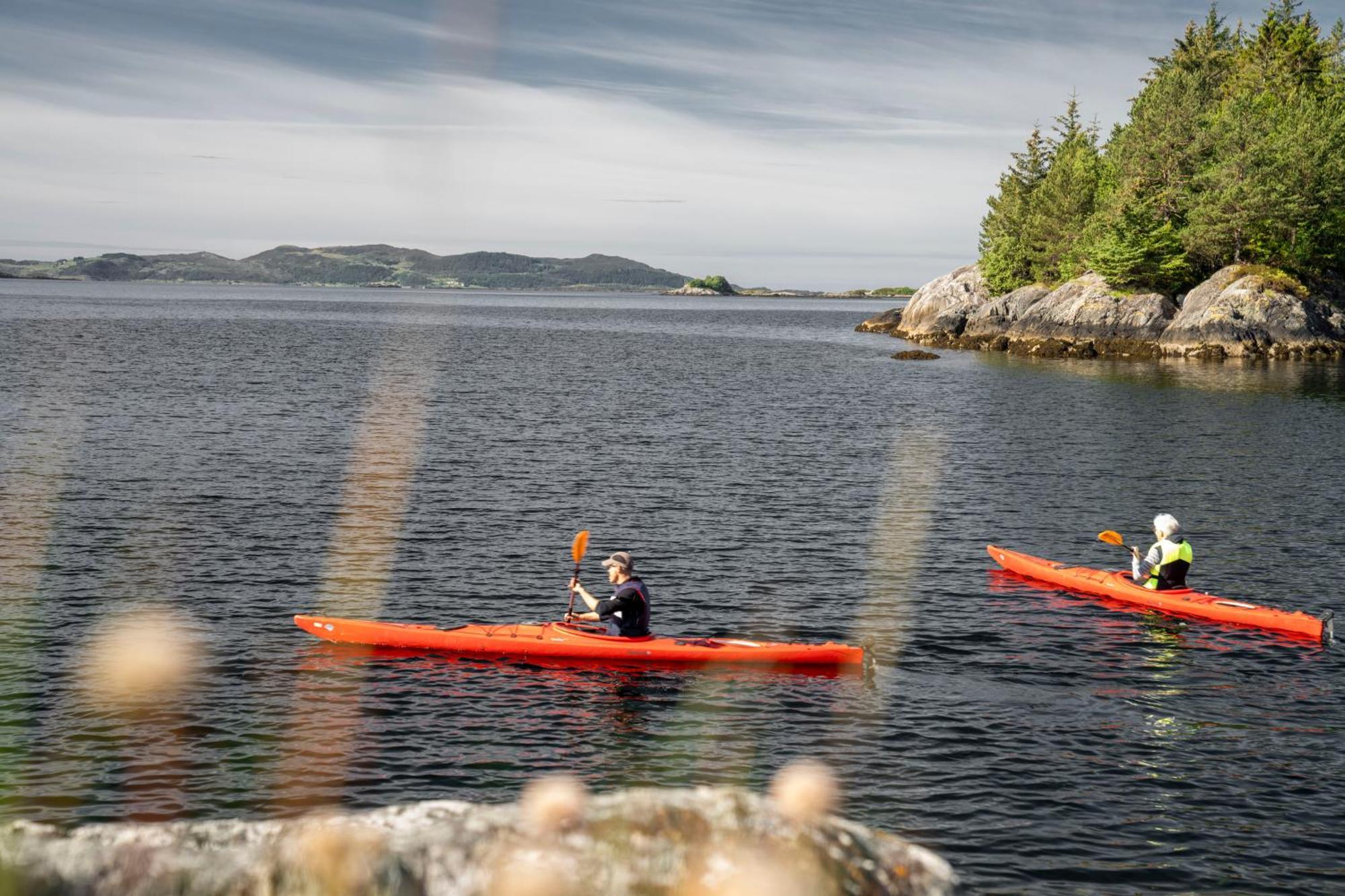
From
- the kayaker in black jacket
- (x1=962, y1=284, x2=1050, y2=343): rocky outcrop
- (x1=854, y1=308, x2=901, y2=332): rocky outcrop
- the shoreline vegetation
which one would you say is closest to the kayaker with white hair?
the kayaker in black jacket

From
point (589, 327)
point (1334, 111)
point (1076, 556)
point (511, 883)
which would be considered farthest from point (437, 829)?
point (589, 327)

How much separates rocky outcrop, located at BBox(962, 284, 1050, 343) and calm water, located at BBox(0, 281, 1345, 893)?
1900 inches

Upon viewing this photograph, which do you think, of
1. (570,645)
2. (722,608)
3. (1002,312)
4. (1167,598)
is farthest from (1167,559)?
(1002,312)

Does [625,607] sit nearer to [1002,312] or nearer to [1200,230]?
[1200,230]

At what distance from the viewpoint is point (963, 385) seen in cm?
7044

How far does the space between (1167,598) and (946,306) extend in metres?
96.0

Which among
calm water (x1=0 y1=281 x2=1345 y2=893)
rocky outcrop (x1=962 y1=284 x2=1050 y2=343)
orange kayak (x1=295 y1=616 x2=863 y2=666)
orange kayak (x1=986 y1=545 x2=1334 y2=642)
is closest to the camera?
calm water (x1=0 y1=281 x2=1345 y2=893)

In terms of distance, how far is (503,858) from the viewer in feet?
17.5

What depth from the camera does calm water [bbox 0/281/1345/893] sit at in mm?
14609

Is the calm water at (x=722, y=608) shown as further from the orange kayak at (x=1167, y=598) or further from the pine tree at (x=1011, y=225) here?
the pine tree at (x=1011, y=225)

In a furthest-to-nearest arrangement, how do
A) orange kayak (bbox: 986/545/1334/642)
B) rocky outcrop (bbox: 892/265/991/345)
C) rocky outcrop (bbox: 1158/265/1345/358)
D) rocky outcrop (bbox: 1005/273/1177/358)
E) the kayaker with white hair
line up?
1. rocky outcrop (bbox: 892/265/991/345)
2. rocky outcrop (bbox: 1005/273/1177/358)
3. rocky outcrop (bbox: 1158/265/1345/358)
4. the kayaker with white hair
5. orange kayak (bbox: 986/545/1334/642)

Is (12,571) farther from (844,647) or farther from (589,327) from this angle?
(589,327)

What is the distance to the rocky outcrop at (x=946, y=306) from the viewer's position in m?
112

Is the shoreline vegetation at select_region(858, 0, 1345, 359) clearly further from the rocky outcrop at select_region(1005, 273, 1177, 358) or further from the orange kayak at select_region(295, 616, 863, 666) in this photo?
the orange kayak at select_region(295, 616, 863, 666)
